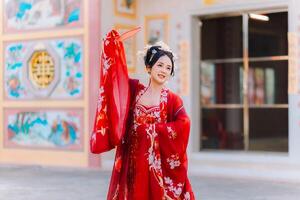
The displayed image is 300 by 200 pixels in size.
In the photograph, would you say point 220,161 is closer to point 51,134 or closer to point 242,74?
point 242,74

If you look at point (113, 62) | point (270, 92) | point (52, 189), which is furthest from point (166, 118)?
point (270, 92)

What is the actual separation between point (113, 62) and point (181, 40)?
665 centimetres

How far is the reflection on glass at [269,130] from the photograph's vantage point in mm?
11062

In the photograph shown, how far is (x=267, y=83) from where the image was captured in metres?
12.1

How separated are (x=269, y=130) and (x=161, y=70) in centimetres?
827

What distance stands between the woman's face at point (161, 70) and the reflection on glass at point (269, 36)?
6.39m

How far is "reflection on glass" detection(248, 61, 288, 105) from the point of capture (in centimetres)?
1155

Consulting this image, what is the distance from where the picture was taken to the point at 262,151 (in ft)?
35.2

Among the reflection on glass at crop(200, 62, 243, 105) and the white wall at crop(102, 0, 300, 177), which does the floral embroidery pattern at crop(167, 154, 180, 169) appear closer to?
the white wall at crop(102, 0, 300, 177)

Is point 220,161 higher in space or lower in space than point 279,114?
lower

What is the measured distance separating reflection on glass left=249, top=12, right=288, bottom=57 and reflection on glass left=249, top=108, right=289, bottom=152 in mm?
1151

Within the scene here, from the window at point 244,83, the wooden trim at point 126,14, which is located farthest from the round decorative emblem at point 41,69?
the window at point 244,83

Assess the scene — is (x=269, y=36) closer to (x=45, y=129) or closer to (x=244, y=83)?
(x=244, y=83)

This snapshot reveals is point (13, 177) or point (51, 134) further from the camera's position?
point (51, 134)
